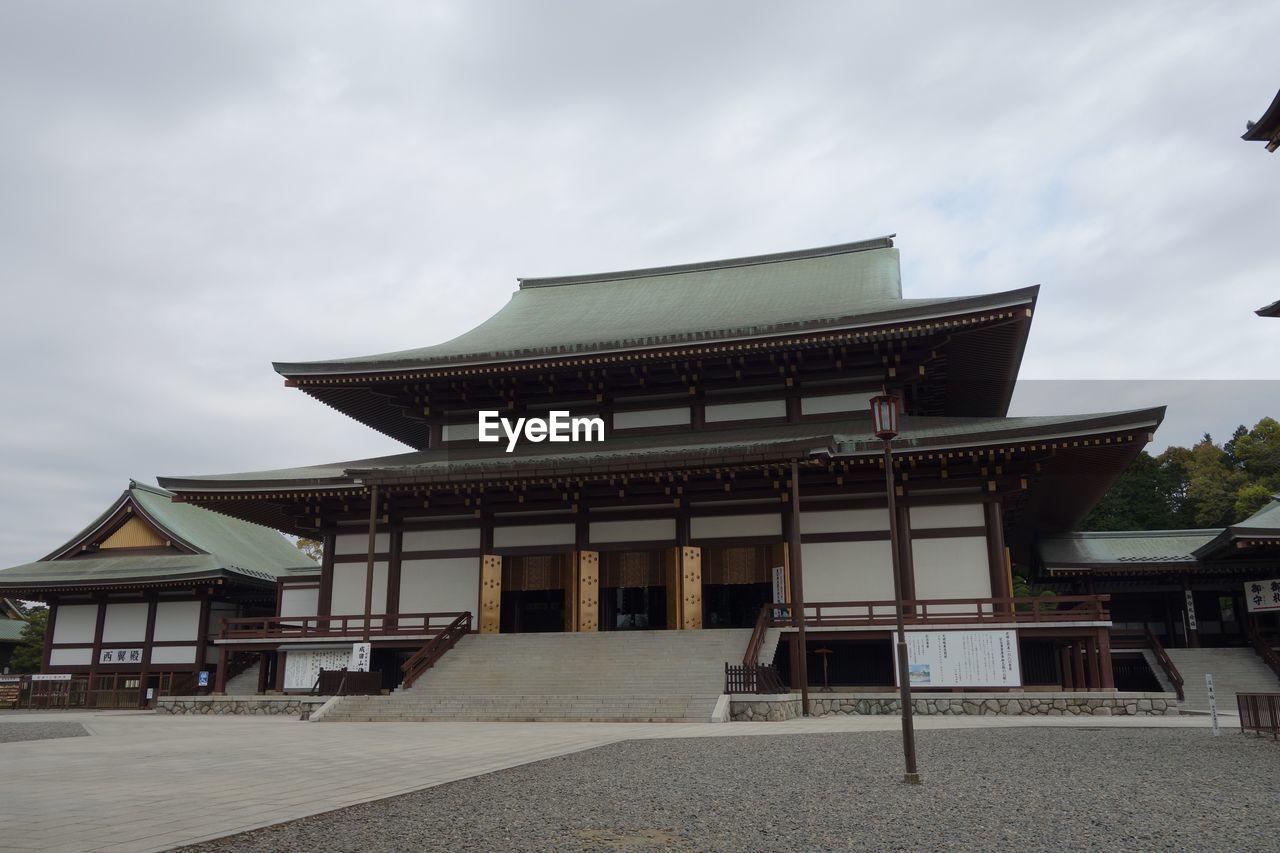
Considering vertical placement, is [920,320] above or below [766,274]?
below

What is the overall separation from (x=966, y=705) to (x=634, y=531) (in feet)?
30.0

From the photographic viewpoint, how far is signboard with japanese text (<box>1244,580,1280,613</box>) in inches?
1027

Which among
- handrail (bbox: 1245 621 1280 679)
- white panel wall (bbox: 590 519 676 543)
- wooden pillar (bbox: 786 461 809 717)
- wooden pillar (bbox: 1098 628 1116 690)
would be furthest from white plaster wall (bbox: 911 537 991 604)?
handrail (bbox: 1245 621 1280 679)

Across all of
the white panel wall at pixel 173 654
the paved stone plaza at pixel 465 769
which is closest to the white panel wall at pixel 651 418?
the paved stone plaza at pixel 465 769

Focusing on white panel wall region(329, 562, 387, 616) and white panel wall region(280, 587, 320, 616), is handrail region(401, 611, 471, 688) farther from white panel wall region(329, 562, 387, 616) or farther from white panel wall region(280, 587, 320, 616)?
white panel wall region(280, 587, 320, 616)

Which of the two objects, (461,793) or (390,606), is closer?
(461,793)

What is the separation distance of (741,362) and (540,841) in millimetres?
18956

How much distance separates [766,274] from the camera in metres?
31.5

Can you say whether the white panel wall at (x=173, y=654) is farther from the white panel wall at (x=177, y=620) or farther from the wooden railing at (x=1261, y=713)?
the wooden railing at (x=1261, y=713)

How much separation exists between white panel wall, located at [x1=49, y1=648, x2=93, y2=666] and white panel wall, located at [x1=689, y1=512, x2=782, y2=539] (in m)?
22.9

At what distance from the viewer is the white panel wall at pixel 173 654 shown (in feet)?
101

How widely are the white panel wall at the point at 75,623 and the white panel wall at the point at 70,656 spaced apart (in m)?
0.32

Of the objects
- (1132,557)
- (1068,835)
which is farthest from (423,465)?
(1132,557)

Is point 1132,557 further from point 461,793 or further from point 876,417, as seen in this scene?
point 461,793
